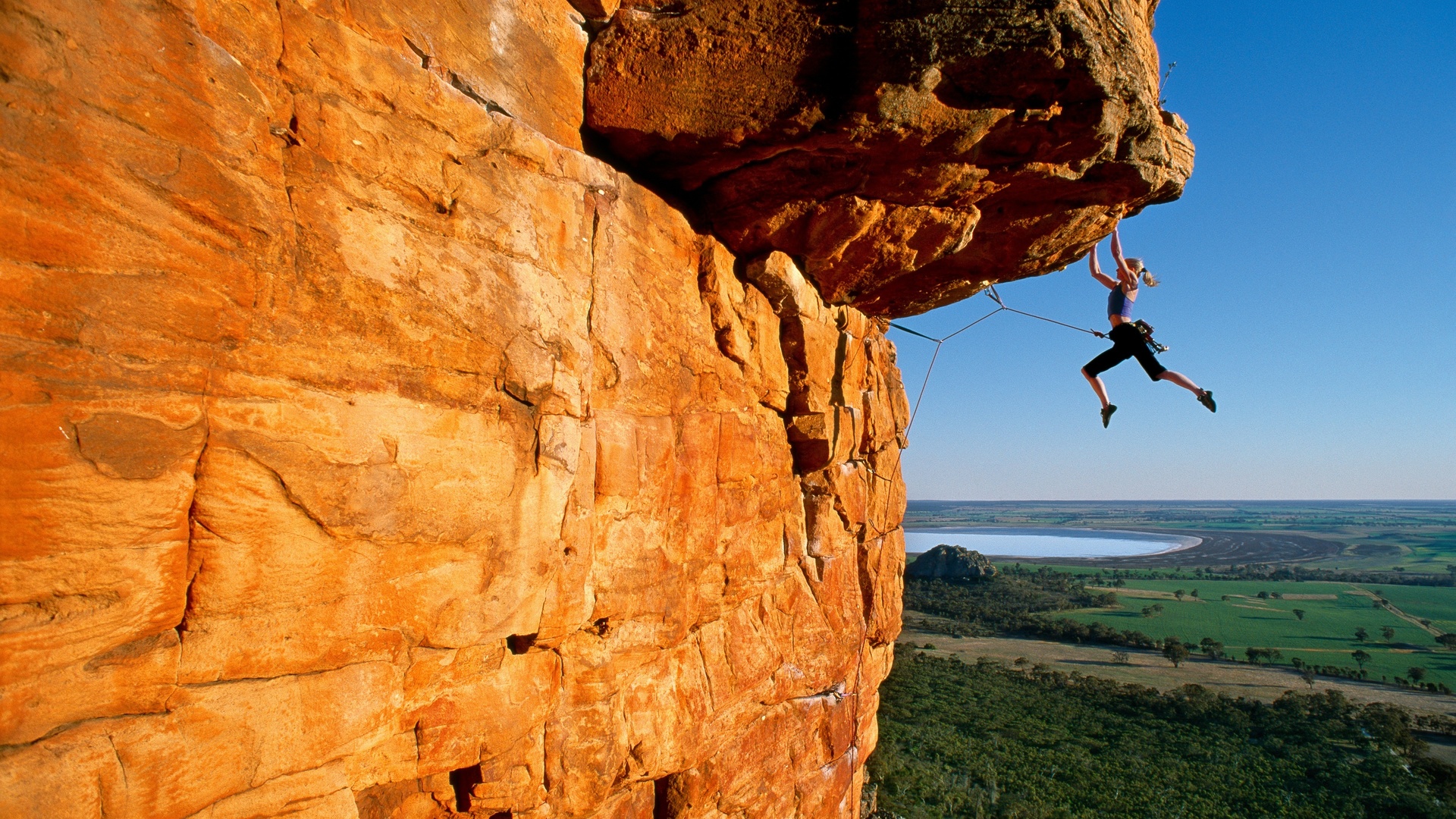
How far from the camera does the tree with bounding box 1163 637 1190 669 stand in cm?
4935

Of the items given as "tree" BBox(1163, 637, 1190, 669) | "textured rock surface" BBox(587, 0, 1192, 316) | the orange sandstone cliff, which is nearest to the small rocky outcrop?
"tree" BBox(1163, 637, 1190, 669)

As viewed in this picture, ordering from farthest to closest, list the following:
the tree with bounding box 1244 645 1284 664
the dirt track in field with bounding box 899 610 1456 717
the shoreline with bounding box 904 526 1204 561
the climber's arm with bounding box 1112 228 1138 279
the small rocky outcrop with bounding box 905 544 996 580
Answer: the shoreline with bounding box 904 526 1204 561, the small rocky outcrop with bounding box 905 544 996 580, the tree with bounding box 1244 645 1284 664, the dirt track in field with bounding box 899 610 1456 717, the climber's arm with bounding box 1112 228 1138 279

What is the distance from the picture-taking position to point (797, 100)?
4.41 metres

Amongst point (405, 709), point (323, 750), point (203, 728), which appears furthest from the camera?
point (405, 709)

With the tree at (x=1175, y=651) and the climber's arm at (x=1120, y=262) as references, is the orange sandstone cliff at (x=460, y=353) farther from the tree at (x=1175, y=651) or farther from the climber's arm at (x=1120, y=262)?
the tree at (x=1175, y=651)

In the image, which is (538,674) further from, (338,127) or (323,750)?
(338,127)

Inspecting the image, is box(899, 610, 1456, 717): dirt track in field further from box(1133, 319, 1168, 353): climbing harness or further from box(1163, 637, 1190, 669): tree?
box(1133, 319, 1168, 353): climbing harness

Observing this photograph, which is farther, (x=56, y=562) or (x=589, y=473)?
(x=589, y=473)

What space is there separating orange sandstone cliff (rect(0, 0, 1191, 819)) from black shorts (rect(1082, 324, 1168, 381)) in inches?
76.1

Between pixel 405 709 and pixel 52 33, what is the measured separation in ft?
9.75

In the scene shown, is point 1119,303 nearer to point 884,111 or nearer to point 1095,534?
point 884,111

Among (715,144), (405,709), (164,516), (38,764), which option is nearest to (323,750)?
(405,709)

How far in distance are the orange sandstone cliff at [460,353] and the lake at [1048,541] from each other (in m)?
117

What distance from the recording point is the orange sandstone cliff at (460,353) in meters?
2.37
